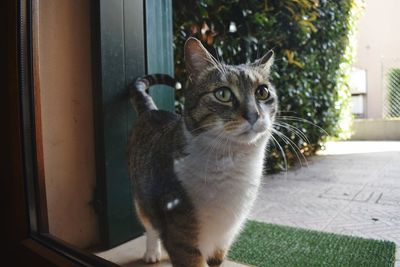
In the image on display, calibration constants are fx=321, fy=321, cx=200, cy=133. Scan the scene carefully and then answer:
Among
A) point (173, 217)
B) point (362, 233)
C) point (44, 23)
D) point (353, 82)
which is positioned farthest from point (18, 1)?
point (362, 233)

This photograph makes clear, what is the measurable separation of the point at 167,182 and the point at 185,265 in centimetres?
25

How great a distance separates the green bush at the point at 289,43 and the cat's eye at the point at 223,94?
15.1 inches

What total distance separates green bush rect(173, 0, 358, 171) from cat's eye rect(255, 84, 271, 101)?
0.27 metres

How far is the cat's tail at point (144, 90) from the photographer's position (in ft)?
4.55

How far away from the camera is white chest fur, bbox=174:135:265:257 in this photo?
0.94 m

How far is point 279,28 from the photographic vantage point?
49.1 inches

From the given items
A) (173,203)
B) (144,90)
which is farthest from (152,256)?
(144,90)

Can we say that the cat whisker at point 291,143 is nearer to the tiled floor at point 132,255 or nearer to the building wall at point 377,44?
the building wall at point 377,44

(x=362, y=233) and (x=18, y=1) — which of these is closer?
(x=18, y=1)

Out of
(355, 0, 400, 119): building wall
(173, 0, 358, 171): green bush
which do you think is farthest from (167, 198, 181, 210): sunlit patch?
(355, 0, 400, 119): building wall

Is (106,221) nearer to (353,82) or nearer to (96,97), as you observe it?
(96,97)

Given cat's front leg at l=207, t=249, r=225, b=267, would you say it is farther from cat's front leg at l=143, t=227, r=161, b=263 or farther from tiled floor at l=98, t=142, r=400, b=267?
cat's front leg at l=143, t=227, r=161, b=263

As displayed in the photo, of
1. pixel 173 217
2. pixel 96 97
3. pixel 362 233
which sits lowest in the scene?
pixel 362 233

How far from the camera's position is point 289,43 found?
1308 millimetres
